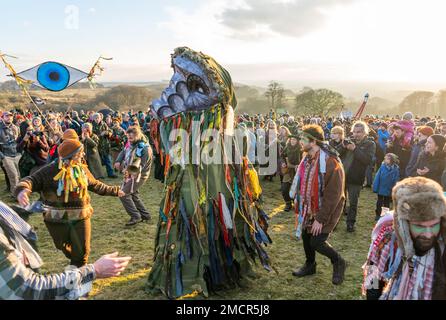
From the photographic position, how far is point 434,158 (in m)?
6.21

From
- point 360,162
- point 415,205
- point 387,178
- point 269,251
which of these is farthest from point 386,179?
point 415,205

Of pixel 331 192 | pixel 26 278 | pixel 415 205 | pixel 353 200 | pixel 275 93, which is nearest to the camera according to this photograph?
pixel 26 278

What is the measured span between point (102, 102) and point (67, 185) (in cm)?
5581

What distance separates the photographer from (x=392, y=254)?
237 centimetres

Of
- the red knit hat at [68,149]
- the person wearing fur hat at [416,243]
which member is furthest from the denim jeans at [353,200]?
the red knit hat at [68,149]

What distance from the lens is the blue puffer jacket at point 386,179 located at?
269 inches

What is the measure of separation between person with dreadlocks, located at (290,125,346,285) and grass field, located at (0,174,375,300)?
44 cm

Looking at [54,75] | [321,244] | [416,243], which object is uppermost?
[54,75]

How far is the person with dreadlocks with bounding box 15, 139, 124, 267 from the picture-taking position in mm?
4016

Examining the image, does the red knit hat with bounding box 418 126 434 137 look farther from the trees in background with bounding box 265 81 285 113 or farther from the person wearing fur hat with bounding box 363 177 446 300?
→ the trees in background with bounding box 265 81 285 113

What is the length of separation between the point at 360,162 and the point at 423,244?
4524 mm

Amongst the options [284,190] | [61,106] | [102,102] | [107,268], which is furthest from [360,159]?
[102,102]

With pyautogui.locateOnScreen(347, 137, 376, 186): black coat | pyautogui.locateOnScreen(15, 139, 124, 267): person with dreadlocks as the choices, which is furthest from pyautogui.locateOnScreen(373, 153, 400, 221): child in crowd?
pyautogui.locateOnScreen(15, 139, 124, 267): person with dreadlocks

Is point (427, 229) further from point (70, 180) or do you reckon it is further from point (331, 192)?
point (70, 180)
